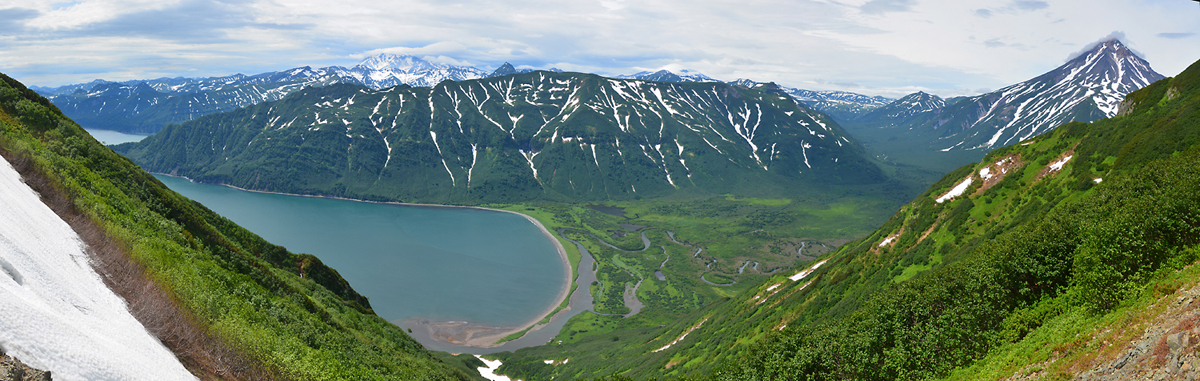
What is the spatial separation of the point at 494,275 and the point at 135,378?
105021mm

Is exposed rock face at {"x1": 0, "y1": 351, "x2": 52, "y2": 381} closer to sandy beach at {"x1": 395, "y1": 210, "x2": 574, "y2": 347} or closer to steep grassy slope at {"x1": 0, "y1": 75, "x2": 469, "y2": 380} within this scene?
steep grassy slope at {"x1": 0, "y1": 75, "x2": 469, "y2": 380}

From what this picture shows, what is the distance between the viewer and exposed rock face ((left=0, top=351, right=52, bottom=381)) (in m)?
9.88

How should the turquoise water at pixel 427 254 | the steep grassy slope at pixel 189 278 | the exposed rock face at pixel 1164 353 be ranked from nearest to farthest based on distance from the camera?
the exposed rock face at pixel 1164 353, the steep grassy slope at pixel 189 278, the turquoise water at pixel 427 254

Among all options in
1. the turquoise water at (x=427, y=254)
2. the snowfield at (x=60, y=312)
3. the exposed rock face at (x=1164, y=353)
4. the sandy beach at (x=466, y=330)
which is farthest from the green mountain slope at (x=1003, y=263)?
the turquoise water at (x=427, y=254)

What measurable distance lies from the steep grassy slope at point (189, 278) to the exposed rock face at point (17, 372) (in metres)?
7.16

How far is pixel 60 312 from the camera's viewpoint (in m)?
13.7

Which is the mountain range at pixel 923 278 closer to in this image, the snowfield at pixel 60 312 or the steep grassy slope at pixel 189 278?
the steep grassy slope at pixel 189 278

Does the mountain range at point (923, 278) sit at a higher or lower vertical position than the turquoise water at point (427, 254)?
higher

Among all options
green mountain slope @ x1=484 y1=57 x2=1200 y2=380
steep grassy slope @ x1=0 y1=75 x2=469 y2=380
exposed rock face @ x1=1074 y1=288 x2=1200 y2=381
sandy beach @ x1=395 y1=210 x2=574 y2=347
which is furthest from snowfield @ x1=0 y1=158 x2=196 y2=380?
sandy beach @ x1=395 y1=210 x2=574 y2=347

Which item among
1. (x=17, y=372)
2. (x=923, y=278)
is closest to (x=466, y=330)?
(x=923, y=278)

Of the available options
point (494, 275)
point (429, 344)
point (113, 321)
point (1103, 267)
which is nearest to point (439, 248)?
point (494, 275)

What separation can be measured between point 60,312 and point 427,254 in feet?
400

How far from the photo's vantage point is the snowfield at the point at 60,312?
11453 millimetres

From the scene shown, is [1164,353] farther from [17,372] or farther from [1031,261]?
[17,372]
